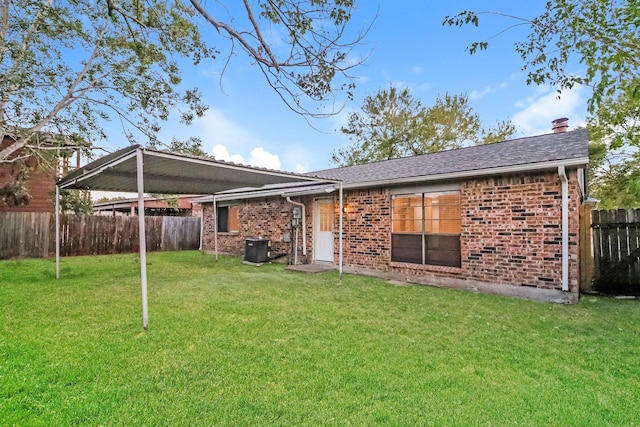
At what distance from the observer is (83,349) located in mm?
3451

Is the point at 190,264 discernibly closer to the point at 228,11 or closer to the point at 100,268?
the point at 100,268

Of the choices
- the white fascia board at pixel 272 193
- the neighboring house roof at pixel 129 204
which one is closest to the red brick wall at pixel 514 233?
the white fascia board at pixel 272 193

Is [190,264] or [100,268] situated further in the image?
[190,264]

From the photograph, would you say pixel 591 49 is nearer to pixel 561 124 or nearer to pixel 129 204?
pixel 561 124

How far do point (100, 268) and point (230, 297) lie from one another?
19.4 ft

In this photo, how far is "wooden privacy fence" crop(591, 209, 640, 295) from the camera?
6.47 meters

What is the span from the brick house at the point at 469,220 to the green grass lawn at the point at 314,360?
0.89m

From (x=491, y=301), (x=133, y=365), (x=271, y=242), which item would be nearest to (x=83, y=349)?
(x=133, y=365)

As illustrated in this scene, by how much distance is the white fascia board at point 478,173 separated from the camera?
5539 mm

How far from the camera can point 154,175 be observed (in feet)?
22.8

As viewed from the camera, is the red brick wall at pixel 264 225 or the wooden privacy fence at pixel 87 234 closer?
the red brick wall at pixel 264 225

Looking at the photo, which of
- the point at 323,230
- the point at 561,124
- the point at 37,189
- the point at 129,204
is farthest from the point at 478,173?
the point at 129,204

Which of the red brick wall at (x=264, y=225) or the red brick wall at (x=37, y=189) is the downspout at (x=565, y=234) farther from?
the red brick wall at (x=37, y=189)

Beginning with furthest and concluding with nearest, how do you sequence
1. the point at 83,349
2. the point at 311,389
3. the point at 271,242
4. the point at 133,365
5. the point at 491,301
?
the point at 271,242
the point at 491,301
the point at 83,349
the point at 133,365
the point at 311,389
